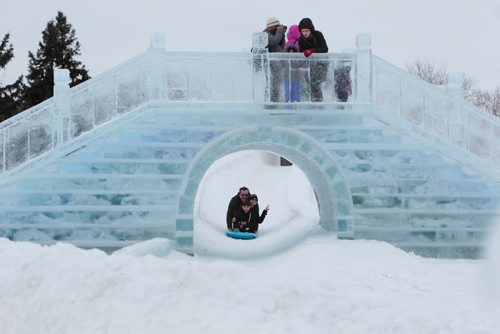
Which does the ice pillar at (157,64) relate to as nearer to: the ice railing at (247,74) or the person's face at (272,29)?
the ice railing at (247,74)

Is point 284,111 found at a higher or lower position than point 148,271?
higher

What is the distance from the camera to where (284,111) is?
13.7 meters

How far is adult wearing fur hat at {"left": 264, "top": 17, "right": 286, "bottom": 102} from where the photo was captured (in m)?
13.5

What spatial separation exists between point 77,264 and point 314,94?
679 cm

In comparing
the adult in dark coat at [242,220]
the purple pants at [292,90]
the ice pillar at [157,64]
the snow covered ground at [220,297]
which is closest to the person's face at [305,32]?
the purple pants at [292,90]

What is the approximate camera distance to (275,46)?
1397 centimetres

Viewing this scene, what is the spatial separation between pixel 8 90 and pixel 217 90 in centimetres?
2188

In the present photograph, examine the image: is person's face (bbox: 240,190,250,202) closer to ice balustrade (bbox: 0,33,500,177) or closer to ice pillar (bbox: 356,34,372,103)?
ice balustrade (bbox: 0,33,500,177)

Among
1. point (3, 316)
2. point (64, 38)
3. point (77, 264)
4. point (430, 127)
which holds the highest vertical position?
point (64, 38)

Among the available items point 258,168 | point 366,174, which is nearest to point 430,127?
point 366,174

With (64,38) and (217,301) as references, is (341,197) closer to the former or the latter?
(217,301)

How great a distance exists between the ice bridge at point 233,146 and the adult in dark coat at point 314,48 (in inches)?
4.2

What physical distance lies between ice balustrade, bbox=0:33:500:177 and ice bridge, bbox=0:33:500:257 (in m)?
0.02

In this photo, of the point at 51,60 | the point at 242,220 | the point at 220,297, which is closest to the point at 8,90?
the point at 51,60
